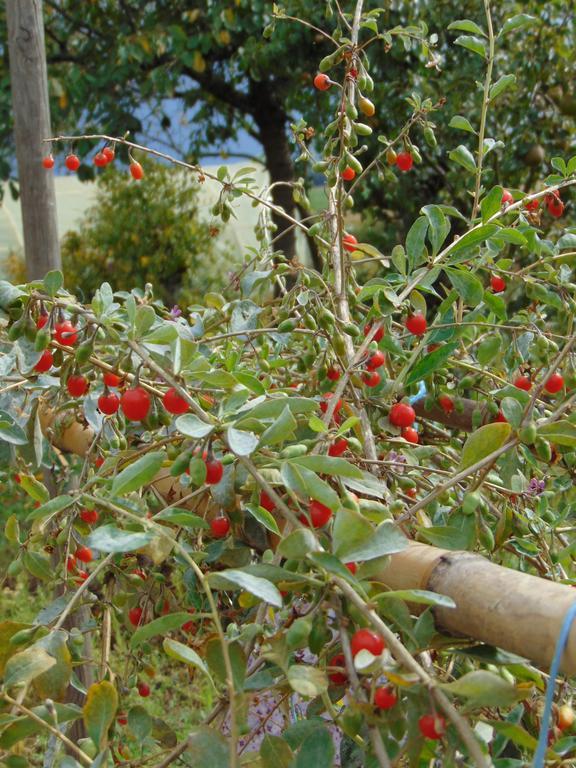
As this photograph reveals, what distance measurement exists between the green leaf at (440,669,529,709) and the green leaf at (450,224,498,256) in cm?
36

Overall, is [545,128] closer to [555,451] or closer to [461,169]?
[461,169]

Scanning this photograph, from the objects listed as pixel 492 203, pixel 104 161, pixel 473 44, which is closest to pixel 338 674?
pixel 492 203

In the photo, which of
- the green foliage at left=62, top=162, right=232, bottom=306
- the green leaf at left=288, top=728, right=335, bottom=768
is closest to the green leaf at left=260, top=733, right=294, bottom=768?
the green leaf at left=288, top=728, right=335, bottom=768

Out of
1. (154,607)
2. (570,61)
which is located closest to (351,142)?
(154,607)

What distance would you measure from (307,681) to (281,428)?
0.14 m

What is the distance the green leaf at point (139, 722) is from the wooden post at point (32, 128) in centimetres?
100

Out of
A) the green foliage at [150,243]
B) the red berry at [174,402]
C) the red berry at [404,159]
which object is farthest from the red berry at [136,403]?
the green foliage at [150,243]

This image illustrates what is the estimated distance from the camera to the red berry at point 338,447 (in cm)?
62

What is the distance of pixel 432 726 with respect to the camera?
0.42 metres

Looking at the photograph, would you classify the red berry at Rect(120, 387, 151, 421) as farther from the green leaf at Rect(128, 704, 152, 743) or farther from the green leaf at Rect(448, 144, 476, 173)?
the green leaf at Rect(448, 144, 476, 173)

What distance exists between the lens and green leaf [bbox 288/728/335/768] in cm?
45

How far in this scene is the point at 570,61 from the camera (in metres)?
3.27

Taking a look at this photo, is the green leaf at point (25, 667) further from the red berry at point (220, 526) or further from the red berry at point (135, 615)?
the red berry at point (135, 615)

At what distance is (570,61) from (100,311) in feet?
10.3
